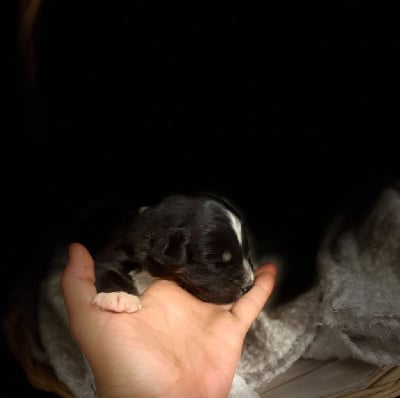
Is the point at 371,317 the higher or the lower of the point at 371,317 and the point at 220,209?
the lower

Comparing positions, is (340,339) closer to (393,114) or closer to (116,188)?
(393,114)

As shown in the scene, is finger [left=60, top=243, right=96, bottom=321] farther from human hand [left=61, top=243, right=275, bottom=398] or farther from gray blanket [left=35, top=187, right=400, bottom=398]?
gray blanket [left=35, top=187, right=400, bottom=398]

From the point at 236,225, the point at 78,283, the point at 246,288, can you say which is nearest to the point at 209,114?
the point at 236,225

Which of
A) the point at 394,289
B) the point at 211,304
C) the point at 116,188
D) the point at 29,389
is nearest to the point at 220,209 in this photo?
the point at 211,304

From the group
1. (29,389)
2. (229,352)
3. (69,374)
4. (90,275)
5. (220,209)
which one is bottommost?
(29,389)

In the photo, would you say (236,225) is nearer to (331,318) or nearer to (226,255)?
(226,255)

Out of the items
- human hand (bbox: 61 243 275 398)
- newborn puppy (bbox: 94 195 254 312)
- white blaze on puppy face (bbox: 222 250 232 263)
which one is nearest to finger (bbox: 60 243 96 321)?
human hand (bbox: 61 243 275 398)

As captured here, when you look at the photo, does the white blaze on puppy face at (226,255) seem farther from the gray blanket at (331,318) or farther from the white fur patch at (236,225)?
the gray blanket at (331,318)
